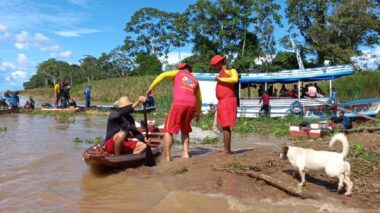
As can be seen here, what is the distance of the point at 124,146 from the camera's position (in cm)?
789

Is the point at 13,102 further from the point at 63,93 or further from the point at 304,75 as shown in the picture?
the point at 304,75

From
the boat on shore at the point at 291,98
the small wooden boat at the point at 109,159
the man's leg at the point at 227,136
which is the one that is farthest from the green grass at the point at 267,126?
the small wooden boat at the point at 109,159

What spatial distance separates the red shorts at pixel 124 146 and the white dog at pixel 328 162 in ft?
10.5

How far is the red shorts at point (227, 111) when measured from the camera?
7.73 m

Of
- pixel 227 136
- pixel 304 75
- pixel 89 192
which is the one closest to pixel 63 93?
pixel 304 75

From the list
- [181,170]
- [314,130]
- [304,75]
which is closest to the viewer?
[181,170]

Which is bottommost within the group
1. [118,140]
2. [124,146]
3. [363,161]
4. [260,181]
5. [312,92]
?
[260,181]

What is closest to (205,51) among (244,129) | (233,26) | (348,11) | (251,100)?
(233,26)

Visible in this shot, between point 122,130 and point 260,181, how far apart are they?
280cm

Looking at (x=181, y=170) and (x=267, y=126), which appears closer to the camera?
(x=181, y=170)

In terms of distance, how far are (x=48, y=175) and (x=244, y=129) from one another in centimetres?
901

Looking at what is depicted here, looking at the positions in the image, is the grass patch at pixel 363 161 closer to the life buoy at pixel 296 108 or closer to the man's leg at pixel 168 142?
the man's leg at pixel 168 142

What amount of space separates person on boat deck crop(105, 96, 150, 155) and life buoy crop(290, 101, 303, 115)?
13413 mm

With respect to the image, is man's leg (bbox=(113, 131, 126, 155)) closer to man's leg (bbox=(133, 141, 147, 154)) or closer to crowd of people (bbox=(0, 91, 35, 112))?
man's leg (bbox=(133, 141, 147, 154))
